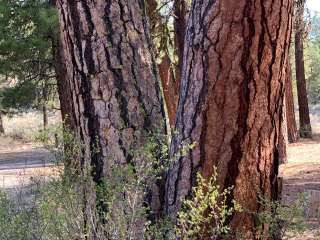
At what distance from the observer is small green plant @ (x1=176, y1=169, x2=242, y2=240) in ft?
9.10

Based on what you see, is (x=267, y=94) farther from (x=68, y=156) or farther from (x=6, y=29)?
(x=6, y=29)

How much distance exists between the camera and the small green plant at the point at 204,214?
2773mm

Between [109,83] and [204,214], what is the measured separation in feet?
3.07

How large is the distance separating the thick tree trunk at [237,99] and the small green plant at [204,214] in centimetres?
13

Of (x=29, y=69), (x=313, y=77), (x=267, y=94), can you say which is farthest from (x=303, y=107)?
(x=313, y=77)

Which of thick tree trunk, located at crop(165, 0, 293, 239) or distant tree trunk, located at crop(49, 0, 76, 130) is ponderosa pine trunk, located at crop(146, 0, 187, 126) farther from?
thick tree trunk, located at crop(165, 0, 293, 239)

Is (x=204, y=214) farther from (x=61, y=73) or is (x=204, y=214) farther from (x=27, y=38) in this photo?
(x=27, y=38)

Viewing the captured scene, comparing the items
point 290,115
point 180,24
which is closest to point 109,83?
point 180,24

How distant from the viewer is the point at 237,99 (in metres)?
3.18

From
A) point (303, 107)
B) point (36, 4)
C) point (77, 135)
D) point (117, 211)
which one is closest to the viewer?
point (117, 211)

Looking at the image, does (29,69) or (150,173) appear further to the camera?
(29,69)

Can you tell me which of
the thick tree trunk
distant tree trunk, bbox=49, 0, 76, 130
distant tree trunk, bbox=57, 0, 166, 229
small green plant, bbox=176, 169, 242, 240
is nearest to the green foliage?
distant tree trunk, bbox=49, 0, 76, 130

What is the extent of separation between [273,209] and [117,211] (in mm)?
870

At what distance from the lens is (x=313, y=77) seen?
61.3m
